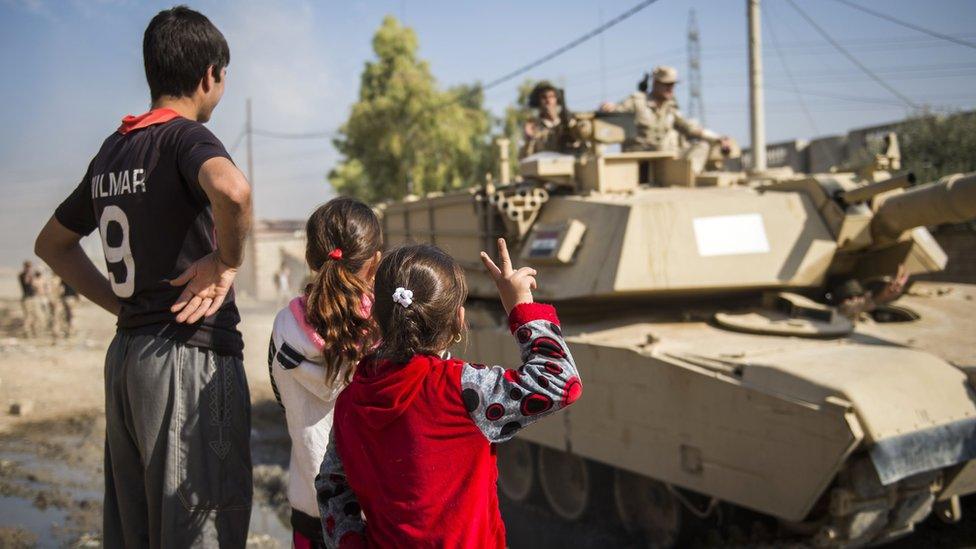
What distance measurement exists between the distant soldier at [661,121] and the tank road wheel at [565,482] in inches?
103

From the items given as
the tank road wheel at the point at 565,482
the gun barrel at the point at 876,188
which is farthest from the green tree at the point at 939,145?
the tank road wheel at the point at 565,482

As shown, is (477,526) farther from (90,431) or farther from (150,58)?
(90,431)

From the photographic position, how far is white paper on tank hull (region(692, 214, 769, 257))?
630 centimetres

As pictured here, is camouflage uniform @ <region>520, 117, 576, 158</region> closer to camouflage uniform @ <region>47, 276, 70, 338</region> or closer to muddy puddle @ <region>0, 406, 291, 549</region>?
muddy puddle @ <region>0, 406, 291, 549</region>

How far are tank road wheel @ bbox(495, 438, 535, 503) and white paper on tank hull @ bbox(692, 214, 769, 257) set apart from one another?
2454 mm

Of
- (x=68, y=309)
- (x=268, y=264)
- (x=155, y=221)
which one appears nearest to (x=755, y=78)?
(x=155, y=221)

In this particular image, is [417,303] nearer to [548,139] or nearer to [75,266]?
[75,266]

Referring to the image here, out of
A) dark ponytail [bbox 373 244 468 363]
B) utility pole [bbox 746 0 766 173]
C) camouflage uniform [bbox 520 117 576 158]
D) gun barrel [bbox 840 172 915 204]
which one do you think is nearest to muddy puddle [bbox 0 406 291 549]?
camouflage uniform [bbox 520 117 576 158]

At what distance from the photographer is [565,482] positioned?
24.9ft

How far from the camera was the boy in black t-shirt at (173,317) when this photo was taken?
2.58 meters

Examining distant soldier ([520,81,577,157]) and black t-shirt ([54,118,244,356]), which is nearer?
black t-shirt ([54,118,244,356])

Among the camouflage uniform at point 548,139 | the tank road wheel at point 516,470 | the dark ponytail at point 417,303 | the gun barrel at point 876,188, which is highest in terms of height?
the camouflage uniform at point 548,139

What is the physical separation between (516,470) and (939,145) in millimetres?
11901

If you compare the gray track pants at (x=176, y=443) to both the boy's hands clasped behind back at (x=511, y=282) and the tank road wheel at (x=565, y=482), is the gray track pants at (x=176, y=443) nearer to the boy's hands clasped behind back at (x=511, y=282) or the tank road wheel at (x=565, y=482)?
the boy's hands clasped behind back at (x=511, y=282)
